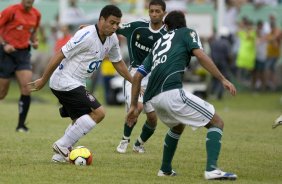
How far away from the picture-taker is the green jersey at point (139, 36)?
1351 cm

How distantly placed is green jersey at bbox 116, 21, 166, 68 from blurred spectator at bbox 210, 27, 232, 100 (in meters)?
16.0

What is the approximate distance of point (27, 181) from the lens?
10.1m

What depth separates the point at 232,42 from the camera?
107 feet

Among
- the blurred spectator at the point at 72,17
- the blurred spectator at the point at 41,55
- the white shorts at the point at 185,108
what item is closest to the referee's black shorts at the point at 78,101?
the white shorts at the point at 185,108

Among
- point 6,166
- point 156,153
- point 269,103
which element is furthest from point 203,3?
A: point 6,166

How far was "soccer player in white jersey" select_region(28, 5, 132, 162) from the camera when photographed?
455 inches

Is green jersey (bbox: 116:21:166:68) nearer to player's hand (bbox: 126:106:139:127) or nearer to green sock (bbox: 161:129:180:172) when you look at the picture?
player's hand (bbox: 126:106:139:127)

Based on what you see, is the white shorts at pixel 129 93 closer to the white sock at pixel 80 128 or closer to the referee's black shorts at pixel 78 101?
the referee's black shorts at pixel 78 101

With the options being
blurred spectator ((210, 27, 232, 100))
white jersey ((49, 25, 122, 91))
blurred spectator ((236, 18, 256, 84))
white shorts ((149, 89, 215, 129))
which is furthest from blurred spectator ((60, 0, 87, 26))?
white shorts ((149, 89, 215, 129))

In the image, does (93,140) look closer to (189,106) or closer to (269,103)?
(189,106)

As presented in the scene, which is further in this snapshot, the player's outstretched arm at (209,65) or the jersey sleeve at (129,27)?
the jersey sleeve at (129,27)

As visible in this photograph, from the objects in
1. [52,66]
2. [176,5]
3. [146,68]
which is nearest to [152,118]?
[52,66]

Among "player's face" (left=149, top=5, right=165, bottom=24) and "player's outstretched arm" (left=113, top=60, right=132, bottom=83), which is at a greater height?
"player's face" (left=149, top=5, right=165, bottom=24)

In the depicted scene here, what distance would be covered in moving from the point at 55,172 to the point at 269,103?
59.8 feet
